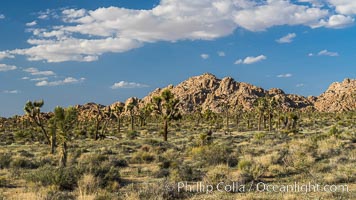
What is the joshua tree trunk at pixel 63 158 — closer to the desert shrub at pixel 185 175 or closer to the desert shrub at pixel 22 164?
the desert shrub at pixel 22 164

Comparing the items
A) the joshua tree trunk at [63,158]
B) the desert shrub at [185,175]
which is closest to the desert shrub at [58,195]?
the desert shrub at [185,175]

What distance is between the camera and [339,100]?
570 feet

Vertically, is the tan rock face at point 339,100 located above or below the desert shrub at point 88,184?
above

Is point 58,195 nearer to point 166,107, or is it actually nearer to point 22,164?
point 22,164

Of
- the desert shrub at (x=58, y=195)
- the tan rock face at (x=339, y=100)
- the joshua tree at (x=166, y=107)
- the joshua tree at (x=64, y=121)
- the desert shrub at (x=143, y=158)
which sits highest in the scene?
the tan rock face at (x=339, y=100)

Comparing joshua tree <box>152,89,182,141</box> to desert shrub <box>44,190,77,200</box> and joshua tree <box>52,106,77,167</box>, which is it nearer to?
joshua tree <box>52,106,77,167</box>

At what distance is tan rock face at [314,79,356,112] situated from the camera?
161000 mm

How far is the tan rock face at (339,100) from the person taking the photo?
16100cm

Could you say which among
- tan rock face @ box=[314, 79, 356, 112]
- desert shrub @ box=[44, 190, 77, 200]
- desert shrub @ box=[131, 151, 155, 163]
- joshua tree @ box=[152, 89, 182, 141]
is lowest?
desert shrub @ box=[44, 190, 77, 200]

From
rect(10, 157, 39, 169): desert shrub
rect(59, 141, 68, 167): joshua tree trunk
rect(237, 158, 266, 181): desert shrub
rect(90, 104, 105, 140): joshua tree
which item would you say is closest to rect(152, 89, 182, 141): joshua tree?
rect(90, 104, 105, 140): joshua tree

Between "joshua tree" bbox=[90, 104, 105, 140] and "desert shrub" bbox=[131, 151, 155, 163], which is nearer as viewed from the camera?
"desert shrub" bbox=[131, 151, 155, 163]

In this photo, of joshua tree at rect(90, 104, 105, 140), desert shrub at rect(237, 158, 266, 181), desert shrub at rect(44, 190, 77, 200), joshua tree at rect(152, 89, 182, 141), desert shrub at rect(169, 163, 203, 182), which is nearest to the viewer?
desert shrub at rect(44, 190, 77, 200)

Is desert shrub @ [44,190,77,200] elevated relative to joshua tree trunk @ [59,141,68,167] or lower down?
lower down

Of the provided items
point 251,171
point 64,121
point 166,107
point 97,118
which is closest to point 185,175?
point 251,171
